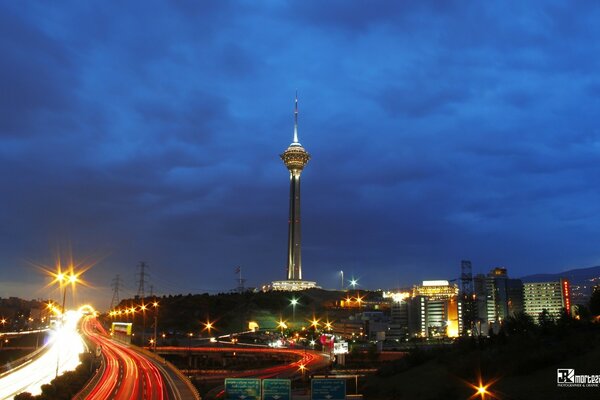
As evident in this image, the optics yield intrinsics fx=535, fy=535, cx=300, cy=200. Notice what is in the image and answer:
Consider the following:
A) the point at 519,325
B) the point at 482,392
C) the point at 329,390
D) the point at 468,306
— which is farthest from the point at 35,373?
the point at 468,306

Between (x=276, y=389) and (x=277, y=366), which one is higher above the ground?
(x=276, y=389)

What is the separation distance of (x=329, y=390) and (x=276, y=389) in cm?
369

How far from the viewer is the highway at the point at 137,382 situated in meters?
51.2

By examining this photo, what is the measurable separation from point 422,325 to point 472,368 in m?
161

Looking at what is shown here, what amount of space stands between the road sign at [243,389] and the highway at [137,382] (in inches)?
577

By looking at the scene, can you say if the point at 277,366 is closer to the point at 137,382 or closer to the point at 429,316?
the point at 137,382

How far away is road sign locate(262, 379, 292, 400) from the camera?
1462 inches

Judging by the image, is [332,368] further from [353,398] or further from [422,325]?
[422,325]

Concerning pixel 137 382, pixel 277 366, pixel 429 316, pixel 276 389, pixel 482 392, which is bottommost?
pixel 277 366

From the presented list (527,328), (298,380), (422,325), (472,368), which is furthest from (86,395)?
(422,325)

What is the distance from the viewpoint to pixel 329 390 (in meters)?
36.8

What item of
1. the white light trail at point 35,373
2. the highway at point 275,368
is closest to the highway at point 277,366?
the highway at point 275,368

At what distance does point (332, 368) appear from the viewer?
3103 inches

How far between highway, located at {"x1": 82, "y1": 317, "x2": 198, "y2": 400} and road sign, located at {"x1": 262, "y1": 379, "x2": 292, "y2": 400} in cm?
1514
